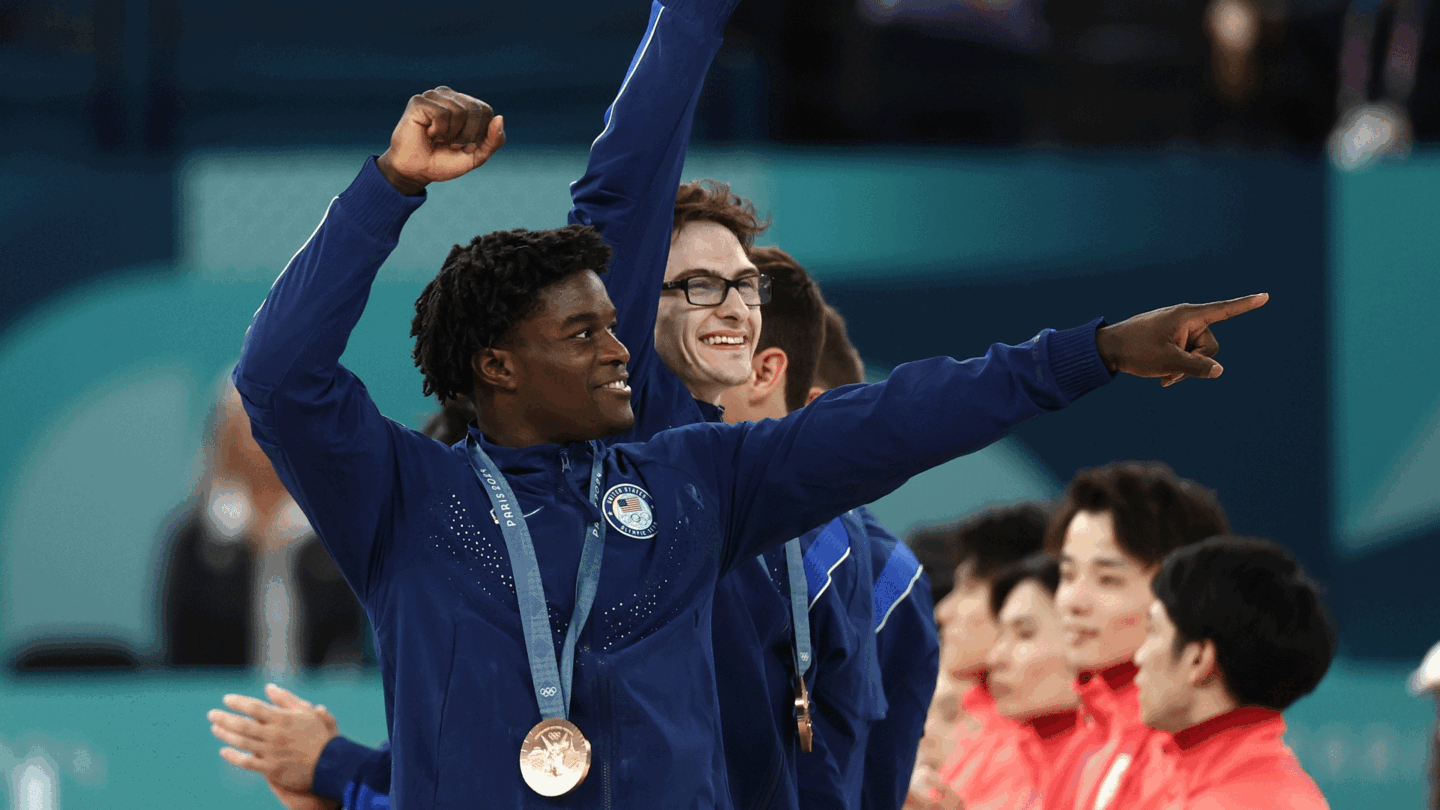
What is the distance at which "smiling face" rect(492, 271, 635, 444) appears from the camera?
2.41m

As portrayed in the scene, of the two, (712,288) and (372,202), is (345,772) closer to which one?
(712,288)

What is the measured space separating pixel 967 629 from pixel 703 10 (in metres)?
2.66

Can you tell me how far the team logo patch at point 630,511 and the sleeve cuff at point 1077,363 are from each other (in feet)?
1.95

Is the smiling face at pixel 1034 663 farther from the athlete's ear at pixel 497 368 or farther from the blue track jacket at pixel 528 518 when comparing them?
the athlete's ear at pixel 497 368

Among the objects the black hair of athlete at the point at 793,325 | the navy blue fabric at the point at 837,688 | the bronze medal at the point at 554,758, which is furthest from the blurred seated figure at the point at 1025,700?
the bronze medal at the point at 554,758

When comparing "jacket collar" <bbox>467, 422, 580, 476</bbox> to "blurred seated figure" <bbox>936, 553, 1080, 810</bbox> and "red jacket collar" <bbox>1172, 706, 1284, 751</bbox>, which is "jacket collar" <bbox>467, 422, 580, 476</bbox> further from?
"blurred seated figure" <bbox>936, 553, 1080, 810</bbox>

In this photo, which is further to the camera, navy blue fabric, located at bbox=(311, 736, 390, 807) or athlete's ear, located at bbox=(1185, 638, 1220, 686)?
athlete's ear, located at bbox=(1185, 638, 1220, 686)

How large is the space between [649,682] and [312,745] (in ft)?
3.67

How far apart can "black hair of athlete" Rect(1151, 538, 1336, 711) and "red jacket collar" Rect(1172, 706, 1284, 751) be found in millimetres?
20

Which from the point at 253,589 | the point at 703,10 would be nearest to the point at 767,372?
the point at 703,10

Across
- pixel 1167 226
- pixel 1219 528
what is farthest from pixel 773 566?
pixel 1167 226

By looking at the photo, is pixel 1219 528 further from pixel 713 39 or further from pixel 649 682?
pixel 649 682

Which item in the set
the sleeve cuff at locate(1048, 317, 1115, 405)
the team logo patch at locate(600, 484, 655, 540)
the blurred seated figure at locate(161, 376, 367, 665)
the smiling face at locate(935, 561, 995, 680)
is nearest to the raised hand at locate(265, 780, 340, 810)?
the team logo patch at locate(600, 484, 655, 540)

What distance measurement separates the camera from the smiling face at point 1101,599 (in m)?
4.43
